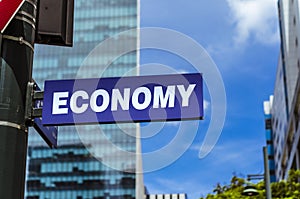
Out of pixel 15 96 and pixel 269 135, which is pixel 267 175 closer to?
pixel 15 96

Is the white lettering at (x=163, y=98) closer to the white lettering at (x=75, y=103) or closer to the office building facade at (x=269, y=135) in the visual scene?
the white lettering at (x=75, y=103)

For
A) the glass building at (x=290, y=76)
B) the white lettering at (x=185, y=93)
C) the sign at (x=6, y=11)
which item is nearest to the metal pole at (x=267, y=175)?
the white lettering at (x=185, y=93)

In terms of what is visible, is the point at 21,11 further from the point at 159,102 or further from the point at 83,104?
the point at 159,102

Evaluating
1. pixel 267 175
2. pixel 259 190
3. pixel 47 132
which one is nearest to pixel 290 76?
pixel 259 190

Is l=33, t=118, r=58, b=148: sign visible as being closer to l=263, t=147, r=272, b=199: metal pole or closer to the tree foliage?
l=263, t=147, r=272, b=199: metal pole

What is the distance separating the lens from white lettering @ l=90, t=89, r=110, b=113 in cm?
414

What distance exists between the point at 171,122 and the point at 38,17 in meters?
1.19

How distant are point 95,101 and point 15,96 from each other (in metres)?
0.52

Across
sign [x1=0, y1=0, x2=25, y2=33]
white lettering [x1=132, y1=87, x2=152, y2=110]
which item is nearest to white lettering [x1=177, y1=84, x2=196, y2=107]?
white lettering [x1=132, y1=87, x2=152, y2=110]

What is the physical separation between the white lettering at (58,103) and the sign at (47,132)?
0.45ft

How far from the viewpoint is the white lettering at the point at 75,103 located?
416 cm

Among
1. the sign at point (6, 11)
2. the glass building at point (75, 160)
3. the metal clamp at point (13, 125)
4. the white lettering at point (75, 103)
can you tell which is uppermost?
the glass building at point (75, 160)

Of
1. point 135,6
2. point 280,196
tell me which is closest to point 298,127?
point 280,196

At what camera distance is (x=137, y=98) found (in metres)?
4.12
